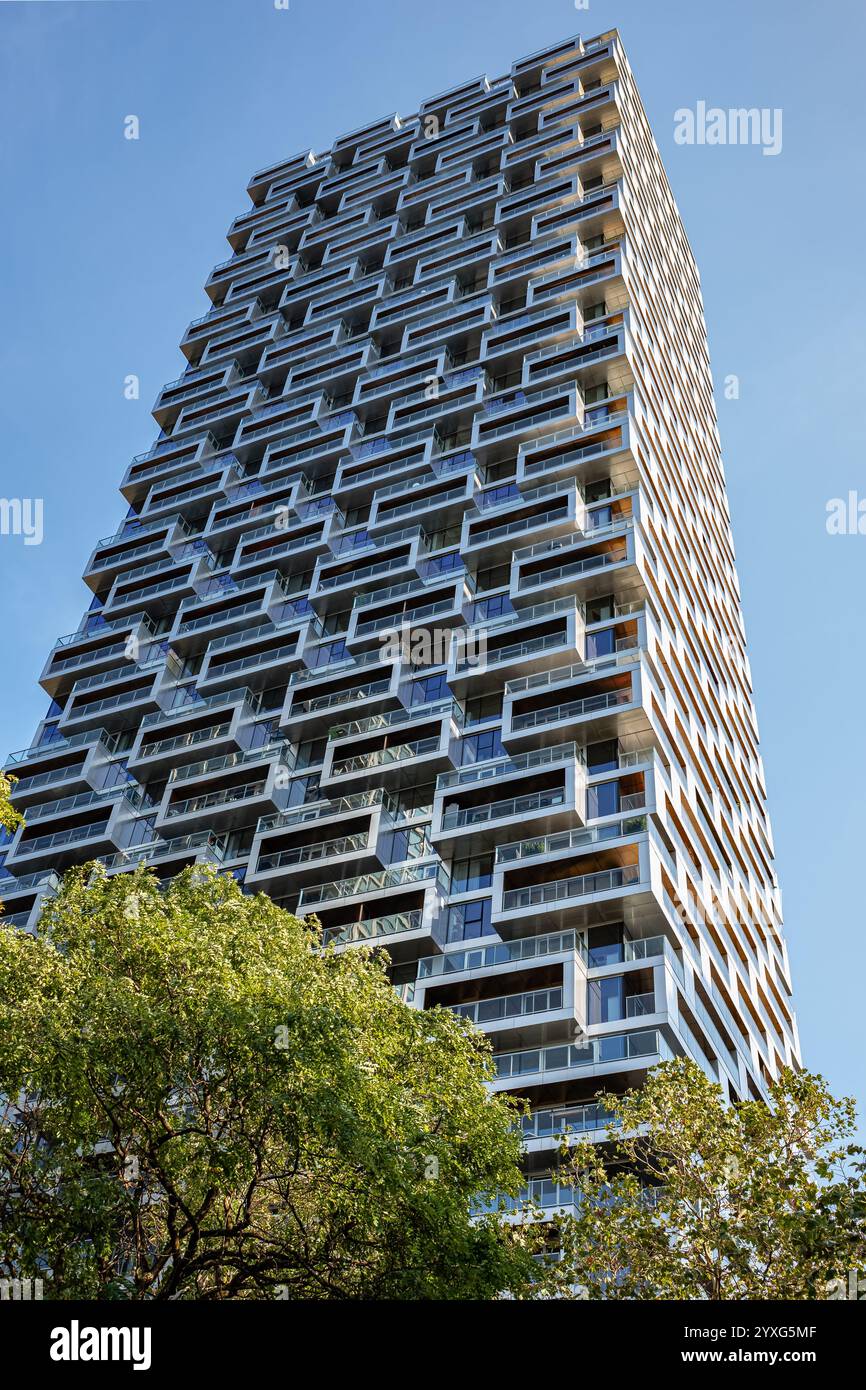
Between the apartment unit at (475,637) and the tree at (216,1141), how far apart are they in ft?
27.9

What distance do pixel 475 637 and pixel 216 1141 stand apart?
108ft

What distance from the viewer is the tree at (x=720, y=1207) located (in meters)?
19.5

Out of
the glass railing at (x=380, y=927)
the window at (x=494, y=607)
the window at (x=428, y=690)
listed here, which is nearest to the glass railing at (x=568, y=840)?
the glass railing at (x=380, y=927)

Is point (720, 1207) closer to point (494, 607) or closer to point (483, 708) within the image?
point (483, 708)

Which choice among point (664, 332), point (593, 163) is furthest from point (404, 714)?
point (593, 163)

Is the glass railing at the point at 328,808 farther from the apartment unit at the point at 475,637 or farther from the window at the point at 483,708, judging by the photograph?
the window at the point at 483,708

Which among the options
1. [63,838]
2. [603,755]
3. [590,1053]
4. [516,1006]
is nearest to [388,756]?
[603,755]

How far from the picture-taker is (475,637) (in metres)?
51.1

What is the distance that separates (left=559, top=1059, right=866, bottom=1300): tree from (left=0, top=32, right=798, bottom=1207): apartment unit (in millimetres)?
4898

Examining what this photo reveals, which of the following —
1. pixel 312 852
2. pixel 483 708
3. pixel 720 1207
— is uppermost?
pixel 483 708

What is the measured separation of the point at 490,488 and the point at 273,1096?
42.8 meters

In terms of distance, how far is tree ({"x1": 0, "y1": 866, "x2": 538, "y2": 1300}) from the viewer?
19.8 metres

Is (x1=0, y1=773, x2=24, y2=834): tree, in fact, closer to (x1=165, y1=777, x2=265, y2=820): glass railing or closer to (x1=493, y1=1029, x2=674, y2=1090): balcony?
(x1=493, y1=1029, x2=674, y2=1090): balcony
